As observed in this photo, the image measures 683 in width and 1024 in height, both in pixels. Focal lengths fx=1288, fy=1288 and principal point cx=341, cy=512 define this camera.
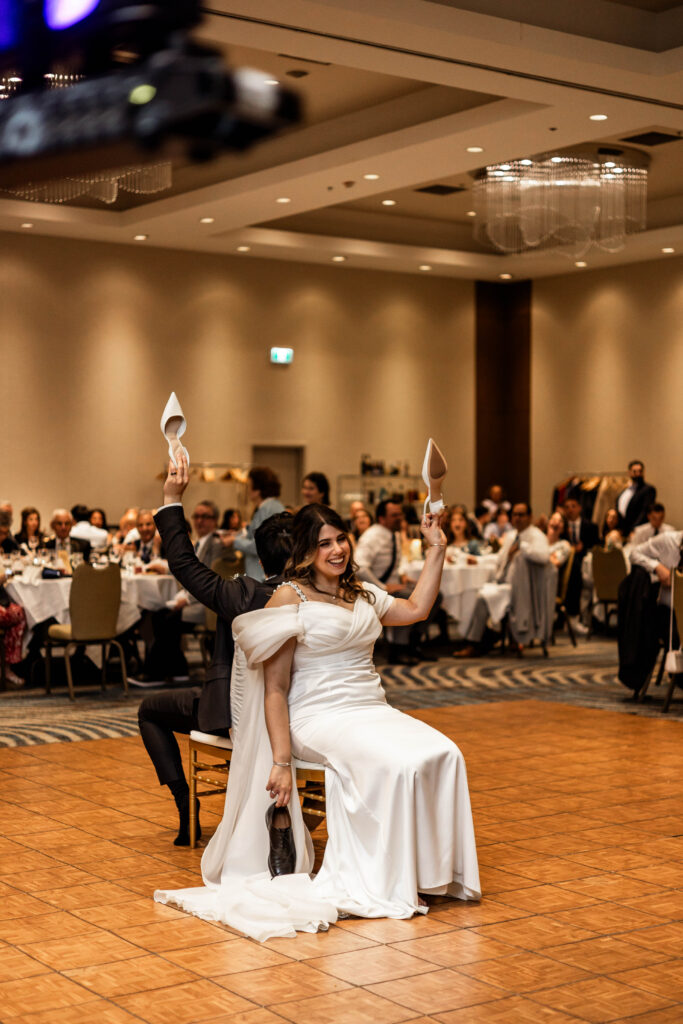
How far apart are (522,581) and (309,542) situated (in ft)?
22.8

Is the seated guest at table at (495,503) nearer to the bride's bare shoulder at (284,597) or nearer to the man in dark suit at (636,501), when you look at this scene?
the man in dark suit at (636,501)

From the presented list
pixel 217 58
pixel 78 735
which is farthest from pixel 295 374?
pixel 217 58

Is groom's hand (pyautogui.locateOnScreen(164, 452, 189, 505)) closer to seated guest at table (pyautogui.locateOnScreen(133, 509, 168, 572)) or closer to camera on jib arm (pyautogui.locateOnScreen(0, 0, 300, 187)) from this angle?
camera on jib arm (pyautogui.locateOnScreen(0, 0, 300, 187))

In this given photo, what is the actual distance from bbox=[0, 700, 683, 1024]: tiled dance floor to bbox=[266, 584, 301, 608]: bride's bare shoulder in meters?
1.02

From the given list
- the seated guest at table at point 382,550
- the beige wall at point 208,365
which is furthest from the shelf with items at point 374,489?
the seated guest at table at point 382,550

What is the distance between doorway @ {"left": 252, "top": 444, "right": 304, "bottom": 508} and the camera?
58.9 feet

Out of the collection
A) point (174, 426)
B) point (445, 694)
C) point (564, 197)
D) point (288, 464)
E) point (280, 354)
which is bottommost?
point (445, 694)

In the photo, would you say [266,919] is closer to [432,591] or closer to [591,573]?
[432,591]

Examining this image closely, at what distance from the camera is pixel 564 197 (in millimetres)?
13344

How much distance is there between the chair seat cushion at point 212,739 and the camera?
186 inches

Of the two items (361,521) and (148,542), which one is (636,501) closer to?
(361,521)

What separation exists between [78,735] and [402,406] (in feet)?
38.9

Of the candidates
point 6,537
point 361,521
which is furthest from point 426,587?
point 361,521

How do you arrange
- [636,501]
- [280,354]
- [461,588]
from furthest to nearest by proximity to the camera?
1. [280,354]
2. [636,501]
3. [461,588]
